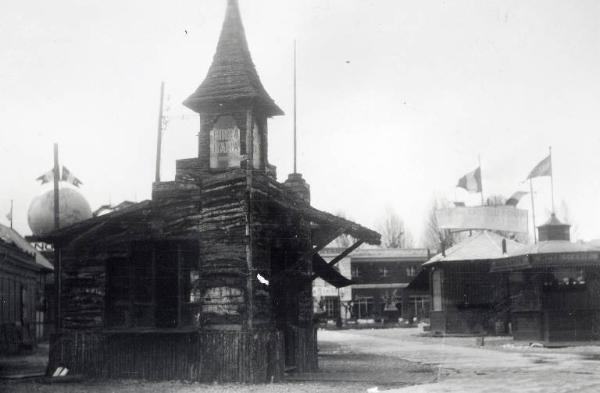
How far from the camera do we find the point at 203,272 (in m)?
17.8

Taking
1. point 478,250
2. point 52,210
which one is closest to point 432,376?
point 478,250

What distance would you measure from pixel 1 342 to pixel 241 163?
15.4 m

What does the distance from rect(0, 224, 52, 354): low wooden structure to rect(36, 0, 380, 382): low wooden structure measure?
10229mm

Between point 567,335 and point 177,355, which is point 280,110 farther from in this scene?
point 567,335

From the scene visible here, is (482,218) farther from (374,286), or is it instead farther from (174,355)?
(174,355)

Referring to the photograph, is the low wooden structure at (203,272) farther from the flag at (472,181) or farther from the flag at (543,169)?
the flag at (472,181)

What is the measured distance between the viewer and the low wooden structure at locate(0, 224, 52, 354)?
29641mm

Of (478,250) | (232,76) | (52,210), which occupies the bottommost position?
(478,250)

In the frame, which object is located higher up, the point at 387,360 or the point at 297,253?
the point at 297,253

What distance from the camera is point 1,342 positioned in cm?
2956

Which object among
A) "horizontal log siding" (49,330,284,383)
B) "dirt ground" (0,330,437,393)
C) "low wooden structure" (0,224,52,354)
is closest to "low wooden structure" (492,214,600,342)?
"dirt ground" (0,330,437,393)

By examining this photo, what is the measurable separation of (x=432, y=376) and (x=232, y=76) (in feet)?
32.8

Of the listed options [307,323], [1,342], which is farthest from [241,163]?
[1,342]

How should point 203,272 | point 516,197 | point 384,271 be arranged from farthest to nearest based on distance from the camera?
point 384,271 → point 516,197 → point 203,272
